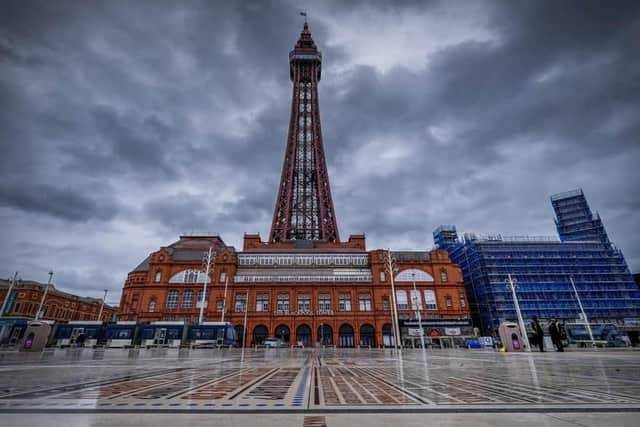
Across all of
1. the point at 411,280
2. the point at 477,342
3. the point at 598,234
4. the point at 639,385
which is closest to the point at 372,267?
the point at 411,280

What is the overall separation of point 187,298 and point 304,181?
36.5 metres

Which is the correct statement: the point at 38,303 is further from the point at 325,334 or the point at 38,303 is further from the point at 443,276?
the point at 443,276

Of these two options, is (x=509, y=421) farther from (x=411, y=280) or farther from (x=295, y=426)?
(x=411, y=280)

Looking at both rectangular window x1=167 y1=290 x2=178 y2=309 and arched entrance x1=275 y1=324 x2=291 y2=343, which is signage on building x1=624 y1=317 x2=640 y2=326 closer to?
arched entrance x1=275 y1=324 x2=291 y2=343

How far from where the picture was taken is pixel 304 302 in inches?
1826

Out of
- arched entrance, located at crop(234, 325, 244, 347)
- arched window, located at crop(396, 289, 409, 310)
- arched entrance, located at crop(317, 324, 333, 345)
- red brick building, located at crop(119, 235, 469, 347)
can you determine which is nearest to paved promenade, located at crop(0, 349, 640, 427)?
red brick building, located at crop(119, 235, 469, 347)

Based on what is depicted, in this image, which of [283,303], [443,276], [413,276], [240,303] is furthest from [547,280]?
[240,303]

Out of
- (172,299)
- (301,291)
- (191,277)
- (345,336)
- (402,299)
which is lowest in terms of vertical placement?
(345,336)

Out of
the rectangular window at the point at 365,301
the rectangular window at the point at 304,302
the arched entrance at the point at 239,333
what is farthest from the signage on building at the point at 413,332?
the arched entrance at the point at 239,333

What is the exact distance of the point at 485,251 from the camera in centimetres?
5309

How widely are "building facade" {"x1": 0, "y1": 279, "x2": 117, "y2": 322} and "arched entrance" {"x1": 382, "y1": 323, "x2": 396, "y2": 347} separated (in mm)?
60699

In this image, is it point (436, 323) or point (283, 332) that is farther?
point (283, 332)

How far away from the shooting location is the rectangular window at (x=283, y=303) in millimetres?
45906

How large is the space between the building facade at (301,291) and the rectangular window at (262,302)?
0.46 feet
